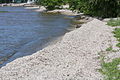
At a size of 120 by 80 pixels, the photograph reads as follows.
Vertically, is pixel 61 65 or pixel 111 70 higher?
pixel 111 70

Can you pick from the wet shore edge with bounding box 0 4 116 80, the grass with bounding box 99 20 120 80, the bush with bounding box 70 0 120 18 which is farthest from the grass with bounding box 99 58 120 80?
the bush with bounding box 70 0 120 18

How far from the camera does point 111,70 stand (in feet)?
41.7

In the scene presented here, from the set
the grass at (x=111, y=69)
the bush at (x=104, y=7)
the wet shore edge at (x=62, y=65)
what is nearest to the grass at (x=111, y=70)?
the grass at (x=111, y=69)

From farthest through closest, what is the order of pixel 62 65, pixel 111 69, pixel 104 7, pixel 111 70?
pixel 104 7
pixel 62 65
pixel 111 69
pixel 111 70

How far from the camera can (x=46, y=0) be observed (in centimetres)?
8125

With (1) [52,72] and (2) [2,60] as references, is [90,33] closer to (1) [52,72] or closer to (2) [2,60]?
(2) [2,60]

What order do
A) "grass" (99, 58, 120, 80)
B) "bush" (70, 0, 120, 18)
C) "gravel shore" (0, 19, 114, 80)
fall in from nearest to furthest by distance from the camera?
"grass" (99, 58, 120, 80), "gravel shore" (0, 19, 114, 80), "bush" (70, 0, 120, 18)

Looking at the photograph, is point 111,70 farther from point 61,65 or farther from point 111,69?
point 61,65

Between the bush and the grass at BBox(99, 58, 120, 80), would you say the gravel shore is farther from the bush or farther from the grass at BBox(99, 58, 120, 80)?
the bush

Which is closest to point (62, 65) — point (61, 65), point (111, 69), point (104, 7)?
point (61, 65)

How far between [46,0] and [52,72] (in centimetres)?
7004

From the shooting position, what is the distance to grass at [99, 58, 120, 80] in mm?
11744

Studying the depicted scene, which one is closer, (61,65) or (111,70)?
(111,70)

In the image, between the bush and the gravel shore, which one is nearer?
the gravel shore
